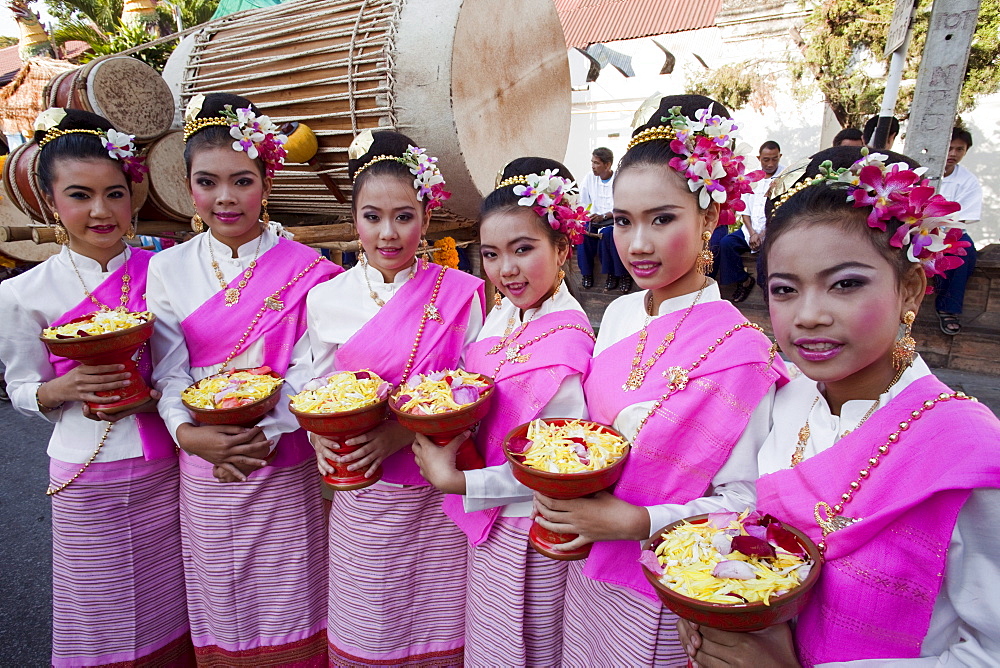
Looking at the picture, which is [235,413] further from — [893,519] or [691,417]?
[893,519]

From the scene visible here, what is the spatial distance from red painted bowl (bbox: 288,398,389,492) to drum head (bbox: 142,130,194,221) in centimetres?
214

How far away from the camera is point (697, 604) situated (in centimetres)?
106

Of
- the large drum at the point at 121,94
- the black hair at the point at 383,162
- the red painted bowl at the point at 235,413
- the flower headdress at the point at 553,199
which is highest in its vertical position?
the large drum at the point at 121,94

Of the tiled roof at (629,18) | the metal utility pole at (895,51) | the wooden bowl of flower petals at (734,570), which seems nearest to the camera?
the wooden bowl of flower petals at (734,570)

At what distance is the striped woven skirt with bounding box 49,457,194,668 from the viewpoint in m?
2.28

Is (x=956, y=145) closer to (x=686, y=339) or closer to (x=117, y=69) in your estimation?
(x=686, y=339)

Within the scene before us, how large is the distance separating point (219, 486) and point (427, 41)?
2.53 m

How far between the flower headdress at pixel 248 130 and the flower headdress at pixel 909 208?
79.9 inches

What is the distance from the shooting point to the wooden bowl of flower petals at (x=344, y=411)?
1730mm

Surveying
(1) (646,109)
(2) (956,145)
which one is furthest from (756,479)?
(2) (956,145)

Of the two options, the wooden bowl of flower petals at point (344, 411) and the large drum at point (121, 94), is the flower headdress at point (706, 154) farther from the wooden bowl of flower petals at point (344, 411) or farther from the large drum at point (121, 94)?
the large drum at point (121, 94)

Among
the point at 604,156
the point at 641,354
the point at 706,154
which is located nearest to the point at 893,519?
the point at 641,354

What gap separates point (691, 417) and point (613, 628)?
68 cm

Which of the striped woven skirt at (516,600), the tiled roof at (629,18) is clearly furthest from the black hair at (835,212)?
the tiled roof at (629,18)
